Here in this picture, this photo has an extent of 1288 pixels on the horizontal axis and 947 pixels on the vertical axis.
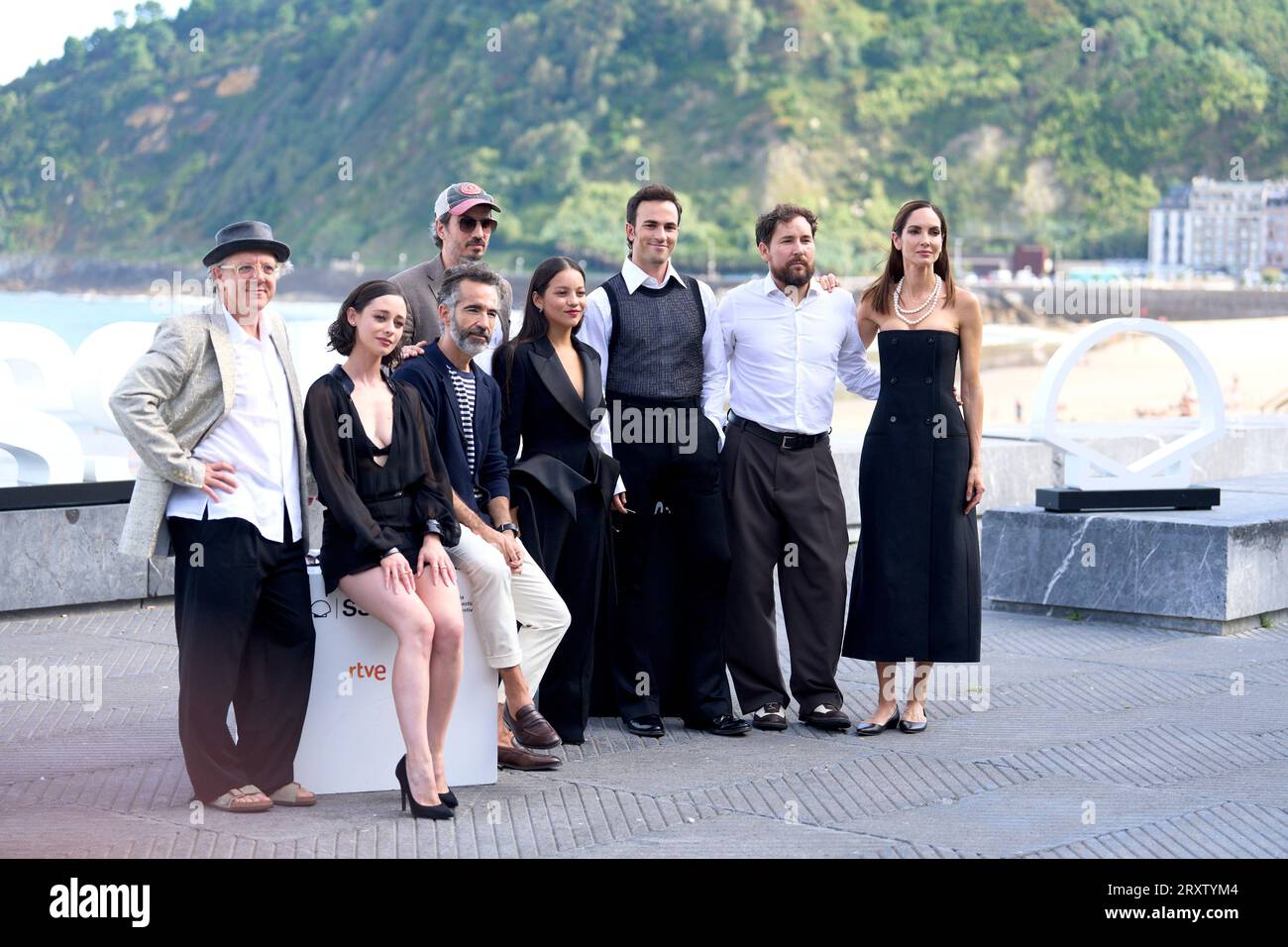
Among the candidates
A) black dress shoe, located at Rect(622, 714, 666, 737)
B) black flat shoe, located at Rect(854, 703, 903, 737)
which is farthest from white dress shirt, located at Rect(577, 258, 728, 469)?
black flat shoe, located at Rect(854, 703, 903, 737)

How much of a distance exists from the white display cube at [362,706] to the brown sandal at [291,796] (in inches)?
4.2

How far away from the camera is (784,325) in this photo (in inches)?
268

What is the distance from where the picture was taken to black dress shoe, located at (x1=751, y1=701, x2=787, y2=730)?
269 inches

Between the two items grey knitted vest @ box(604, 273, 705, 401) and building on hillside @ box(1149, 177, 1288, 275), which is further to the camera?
building on hillside @ box(1149, 177, 1288, 275)

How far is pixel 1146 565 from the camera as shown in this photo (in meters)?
9.27

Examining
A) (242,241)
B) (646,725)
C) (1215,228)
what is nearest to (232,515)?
(242,241)

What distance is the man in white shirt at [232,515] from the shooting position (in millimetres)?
5438

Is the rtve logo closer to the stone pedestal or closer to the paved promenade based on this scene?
the paved promenade

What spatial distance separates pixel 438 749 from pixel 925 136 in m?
107

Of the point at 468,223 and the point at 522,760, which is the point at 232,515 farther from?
the point at 468,223

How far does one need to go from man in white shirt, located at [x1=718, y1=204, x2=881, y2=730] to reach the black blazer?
0.65 m

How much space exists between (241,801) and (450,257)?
2232 millimetres

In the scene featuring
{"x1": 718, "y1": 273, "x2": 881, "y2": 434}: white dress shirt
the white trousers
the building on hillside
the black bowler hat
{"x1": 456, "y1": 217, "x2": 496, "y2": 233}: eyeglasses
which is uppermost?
the building on hillside

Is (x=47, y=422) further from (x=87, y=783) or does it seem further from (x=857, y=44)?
(x=857, y=44)
